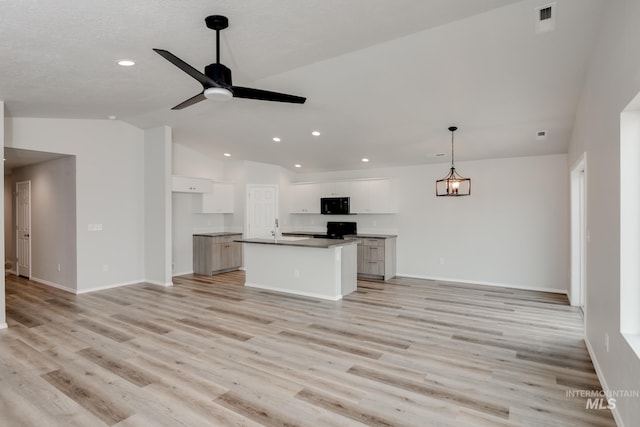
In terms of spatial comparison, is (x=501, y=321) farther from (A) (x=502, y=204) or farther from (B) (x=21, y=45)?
(B) (x=21, y=45)

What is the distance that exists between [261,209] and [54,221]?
3985mm

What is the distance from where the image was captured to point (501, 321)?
4.37 m

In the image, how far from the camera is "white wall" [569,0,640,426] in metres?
2.01

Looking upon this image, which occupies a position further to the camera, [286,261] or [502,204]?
[502,204]

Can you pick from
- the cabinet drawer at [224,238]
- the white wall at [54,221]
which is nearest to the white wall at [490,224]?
the cabinet drawer at [224,238]

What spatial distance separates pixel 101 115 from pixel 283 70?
3.59 m

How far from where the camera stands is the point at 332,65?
3.79m

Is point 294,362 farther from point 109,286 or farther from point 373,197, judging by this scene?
point 373,197

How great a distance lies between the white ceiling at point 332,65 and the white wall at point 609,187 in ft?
1.37

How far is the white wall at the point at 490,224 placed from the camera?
594 cm

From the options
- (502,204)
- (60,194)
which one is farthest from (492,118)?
(60,194)

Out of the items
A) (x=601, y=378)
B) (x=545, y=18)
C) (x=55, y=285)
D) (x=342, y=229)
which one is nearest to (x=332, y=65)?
(x=545, y=18)

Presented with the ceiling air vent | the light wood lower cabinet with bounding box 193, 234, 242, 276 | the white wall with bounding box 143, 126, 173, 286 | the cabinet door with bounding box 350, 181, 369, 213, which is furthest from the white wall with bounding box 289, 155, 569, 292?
the white wall with bounding box 143, 126, 173, 286

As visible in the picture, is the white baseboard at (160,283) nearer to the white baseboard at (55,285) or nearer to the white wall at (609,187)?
the white baseboard at (55,285)
